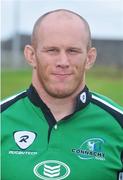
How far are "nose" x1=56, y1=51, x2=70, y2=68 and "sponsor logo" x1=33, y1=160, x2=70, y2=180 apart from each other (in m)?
0.54

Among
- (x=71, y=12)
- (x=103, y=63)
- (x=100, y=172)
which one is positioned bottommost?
(x=103, y=63)

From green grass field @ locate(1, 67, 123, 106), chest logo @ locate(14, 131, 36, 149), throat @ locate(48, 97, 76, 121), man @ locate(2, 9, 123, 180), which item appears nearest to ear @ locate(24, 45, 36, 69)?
man @ locate(2, 9, 123, 180)

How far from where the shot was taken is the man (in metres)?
3.81

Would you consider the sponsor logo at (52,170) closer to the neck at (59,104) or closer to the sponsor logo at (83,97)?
the neck at (59,104)

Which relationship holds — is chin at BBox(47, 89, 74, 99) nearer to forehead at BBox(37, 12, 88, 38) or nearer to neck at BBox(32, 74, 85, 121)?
neck at BBox(32, 74, 85, 121)

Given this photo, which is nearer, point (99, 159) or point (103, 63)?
point (99, 159)

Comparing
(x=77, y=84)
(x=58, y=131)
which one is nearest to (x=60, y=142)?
(x=58, y=131)

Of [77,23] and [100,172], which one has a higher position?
[77,23]

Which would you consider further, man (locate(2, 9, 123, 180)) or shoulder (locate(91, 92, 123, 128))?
shoulder (locate(91, 92, 123, 128))

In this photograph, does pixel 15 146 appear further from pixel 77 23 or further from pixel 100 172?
pixel 77 23

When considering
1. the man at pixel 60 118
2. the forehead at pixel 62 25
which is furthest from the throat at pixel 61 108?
the forehead at pixel 62 25

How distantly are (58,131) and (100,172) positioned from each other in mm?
332

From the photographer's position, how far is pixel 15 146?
154 inches

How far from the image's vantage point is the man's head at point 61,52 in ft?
12.4
